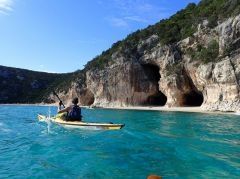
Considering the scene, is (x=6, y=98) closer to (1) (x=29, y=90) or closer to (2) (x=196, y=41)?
(1) (x=29, y=90)

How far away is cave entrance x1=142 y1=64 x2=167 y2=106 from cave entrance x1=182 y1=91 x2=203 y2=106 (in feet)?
30.9

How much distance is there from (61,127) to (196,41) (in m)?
37.2

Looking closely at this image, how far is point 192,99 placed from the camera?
61594 millimetres

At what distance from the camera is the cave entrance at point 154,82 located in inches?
2746

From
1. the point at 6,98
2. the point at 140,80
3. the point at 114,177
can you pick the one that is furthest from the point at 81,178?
the point at 6,98

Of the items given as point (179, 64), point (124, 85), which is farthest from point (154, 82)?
point (179, 64)

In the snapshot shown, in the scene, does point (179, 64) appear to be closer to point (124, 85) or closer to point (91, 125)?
point (124, 85)

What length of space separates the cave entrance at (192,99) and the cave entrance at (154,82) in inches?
370

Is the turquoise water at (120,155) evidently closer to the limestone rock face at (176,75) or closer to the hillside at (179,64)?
the limestone rock face at (176,75)

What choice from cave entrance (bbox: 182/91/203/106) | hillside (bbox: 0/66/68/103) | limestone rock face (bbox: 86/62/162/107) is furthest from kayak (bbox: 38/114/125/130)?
hillside (bbox: 0/66/68/103)

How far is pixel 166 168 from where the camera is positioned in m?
11.9

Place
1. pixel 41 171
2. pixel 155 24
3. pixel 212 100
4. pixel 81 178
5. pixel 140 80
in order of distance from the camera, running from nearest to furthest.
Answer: pixel 81 178, pixel 41 171, pixel 212 100, pixel 140 80, pixel 155 24

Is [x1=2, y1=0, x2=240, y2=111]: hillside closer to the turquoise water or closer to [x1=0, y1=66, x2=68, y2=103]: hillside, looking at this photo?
the turquoise water

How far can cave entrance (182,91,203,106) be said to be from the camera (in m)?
60.1
